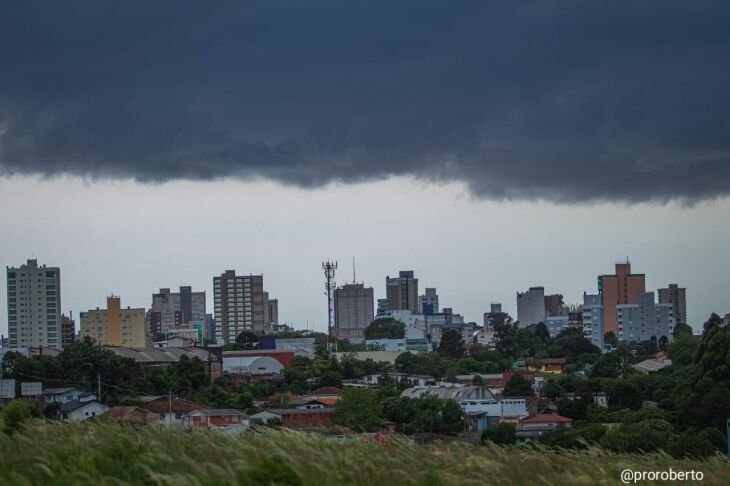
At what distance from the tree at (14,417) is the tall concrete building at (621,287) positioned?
16247cm

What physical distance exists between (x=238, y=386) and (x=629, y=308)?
3944 inches

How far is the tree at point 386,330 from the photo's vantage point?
151 m

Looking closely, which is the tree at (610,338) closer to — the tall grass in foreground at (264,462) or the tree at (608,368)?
the tree at (608,368)

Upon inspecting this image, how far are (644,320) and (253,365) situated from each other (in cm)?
8381

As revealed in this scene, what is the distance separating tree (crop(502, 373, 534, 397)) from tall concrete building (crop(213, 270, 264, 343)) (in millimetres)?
120083

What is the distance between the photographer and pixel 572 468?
1327 centimetres

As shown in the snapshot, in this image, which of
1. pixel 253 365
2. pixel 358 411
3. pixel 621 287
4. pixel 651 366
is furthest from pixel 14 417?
pixel 621 287

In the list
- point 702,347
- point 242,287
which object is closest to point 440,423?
point 702,347

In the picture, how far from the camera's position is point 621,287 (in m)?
182

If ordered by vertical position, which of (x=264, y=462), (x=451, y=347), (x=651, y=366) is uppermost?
(x=264, y=462)

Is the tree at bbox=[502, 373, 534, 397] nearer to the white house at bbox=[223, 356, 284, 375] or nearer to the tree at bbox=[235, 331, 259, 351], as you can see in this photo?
the white house at bbox=[223, 356, 284, 375]

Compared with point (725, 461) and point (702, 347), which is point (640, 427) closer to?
point (702, 347)

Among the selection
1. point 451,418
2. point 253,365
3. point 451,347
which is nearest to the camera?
point 451,418

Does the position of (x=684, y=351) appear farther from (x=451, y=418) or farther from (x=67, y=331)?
(x=67, y=331)
